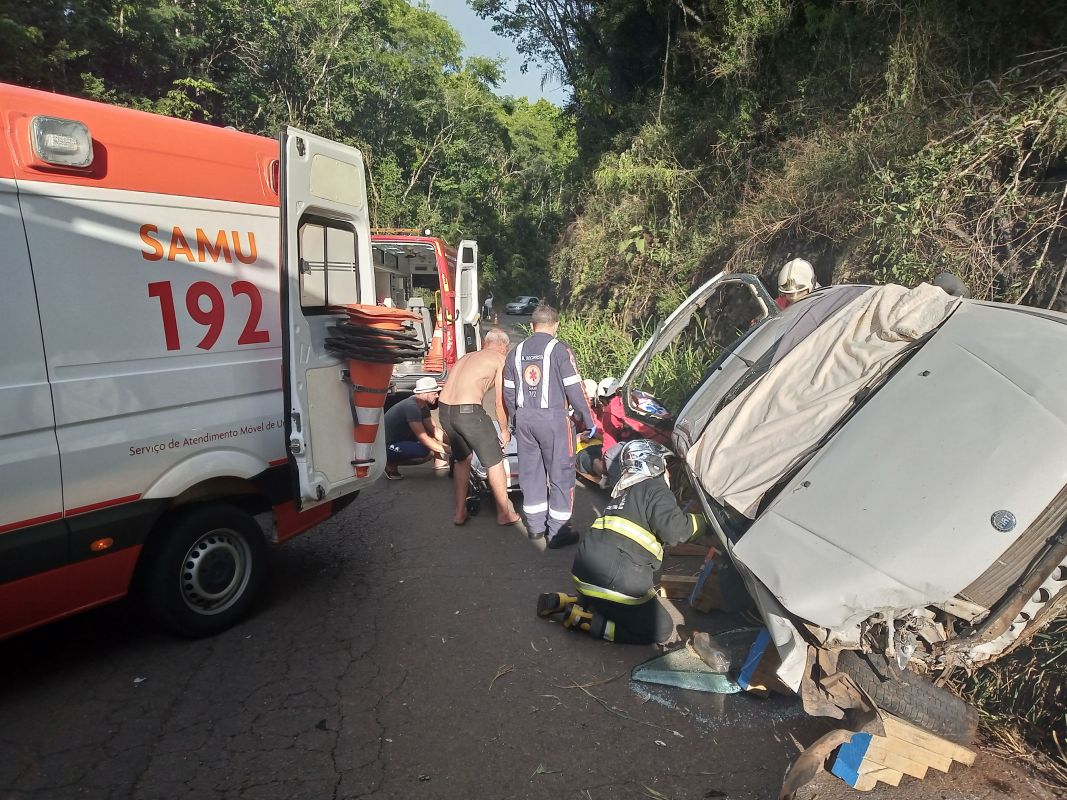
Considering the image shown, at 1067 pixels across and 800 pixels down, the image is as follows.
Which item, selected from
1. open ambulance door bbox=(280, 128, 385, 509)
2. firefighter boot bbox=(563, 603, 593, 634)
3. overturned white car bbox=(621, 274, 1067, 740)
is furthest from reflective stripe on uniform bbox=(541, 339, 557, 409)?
overturned white car bbox=(621, 274, 1067, 740)

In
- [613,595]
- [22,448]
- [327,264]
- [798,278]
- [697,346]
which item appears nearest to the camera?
[22,448]

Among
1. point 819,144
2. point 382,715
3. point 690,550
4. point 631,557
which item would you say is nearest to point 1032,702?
point 631,557

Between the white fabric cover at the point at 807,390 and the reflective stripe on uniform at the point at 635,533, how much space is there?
1.51 feet

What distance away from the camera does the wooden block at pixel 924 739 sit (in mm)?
2498

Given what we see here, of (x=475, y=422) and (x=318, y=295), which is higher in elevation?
(x=318, y=295)

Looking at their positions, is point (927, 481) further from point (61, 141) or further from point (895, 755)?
point (61, 141)

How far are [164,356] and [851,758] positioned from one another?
11.7ft

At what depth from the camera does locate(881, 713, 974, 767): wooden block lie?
250cm

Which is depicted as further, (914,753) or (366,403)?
→ (366,403)

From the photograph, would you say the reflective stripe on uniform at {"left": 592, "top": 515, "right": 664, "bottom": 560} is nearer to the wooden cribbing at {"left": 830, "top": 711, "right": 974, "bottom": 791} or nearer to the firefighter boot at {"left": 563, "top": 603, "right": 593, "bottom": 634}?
the firefighter boot at {"left": 563, "top": 603, "right": 593, "bottom": 634}

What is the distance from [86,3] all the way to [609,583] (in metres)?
18.1

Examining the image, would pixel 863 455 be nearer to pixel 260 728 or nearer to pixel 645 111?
pixel 260 728

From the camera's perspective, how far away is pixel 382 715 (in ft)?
10.3

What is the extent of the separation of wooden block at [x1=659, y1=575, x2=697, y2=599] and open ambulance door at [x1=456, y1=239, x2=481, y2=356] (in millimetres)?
6082
